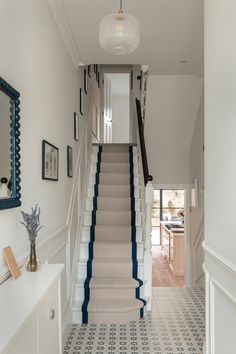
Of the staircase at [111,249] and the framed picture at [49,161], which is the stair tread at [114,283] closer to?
the staircase at [111,249]

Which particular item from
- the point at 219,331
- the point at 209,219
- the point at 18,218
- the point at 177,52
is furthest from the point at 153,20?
the point at 219,331

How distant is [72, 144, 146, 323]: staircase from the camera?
367cm

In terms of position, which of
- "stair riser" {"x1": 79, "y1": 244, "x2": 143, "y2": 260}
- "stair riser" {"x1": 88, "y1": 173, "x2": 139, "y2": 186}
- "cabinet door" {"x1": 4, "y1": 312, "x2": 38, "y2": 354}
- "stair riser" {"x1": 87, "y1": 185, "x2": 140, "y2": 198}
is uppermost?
"stair riser" {"x1": 88, "y1": 173, "x2": 139, "y2": 186}

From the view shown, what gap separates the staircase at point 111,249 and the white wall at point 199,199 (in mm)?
1009

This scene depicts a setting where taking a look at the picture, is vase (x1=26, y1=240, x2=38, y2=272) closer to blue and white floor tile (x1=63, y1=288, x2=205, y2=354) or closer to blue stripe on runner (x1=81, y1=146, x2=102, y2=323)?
blue and white floor tile (x1=63, y1=288, x2=205, y2=354)

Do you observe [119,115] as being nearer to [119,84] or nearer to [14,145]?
[119,84]

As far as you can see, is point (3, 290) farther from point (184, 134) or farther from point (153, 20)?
point (184, 134)

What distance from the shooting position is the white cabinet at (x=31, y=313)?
1.18 meters

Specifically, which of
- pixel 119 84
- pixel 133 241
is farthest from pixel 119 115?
pixel 133 241

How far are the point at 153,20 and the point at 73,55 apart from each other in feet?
3.62

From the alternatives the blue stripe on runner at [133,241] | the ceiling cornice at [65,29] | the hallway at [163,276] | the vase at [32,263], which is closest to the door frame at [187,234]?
the hallway at [163,276]

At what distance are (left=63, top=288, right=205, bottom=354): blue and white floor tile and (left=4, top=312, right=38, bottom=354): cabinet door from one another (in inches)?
68.4

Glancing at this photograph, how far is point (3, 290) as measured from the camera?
1592mm

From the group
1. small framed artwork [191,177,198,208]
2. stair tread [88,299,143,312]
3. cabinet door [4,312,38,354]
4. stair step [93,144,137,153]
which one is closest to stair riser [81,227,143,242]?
stair tread [88,299,143,312]
